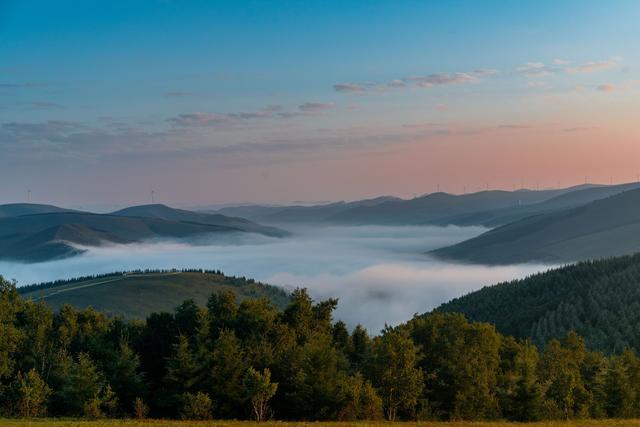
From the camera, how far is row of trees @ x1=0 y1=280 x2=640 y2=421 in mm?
74562

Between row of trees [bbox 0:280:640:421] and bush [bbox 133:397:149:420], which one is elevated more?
row of trees [bbox 0:280:640:421]

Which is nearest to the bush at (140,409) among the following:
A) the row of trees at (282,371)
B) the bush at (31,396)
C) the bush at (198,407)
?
the row of trees at (282,371)

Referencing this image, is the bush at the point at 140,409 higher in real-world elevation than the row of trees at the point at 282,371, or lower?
lower

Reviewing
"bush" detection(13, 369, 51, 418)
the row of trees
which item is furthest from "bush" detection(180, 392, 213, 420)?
"bush" detection(13, 369, 51, 418)

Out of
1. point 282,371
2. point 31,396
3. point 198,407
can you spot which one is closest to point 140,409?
point 198,407

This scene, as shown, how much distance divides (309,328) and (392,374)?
24.9m

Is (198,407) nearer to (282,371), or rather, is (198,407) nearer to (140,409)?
(140,409)

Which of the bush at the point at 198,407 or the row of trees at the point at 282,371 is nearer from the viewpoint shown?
the bush at the point at 198,407

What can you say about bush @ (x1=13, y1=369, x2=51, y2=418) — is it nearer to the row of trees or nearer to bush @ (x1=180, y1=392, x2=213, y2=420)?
the row of trees

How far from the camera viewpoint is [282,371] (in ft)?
260

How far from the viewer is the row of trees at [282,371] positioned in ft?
245

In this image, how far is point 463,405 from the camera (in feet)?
263

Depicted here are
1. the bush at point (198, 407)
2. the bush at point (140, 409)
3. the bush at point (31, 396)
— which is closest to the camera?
the bush at point (198, 407)

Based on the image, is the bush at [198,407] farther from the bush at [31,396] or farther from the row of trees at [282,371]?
the bush at [31,396]
